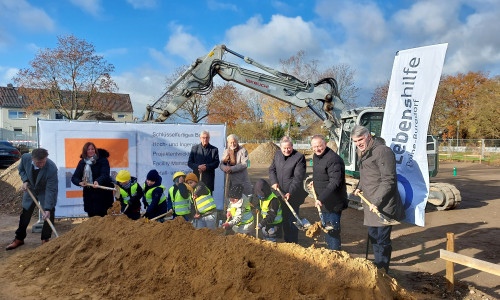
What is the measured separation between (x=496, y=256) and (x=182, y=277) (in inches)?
206

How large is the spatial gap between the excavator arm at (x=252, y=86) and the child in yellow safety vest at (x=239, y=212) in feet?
16.1

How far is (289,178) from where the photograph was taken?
17.2 ft

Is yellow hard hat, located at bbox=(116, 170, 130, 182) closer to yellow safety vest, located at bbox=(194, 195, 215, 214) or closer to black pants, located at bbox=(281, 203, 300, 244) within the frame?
yellow safety vest, located at bbox=(194, 195, 215, 214)

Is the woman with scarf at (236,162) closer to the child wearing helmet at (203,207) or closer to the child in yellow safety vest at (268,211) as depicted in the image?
the child wearing helmet at (203,207)

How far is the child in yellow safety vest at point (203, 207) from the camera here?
18.2ft

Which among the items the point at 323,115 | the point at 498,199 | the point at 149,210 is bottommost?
the point at 498,199

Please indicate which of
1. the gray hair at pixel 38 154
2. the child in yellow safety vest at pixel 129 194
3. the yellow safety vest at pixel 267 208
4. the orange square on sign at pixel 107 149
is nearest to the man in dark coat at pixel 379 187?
the yellow safety vest at pixel 267 208

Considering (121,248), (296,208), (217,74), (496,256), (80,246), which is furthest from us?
(217,74)

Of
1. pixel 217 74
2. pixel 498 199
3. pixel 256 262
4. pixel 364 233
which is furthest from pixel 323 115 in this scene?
pixel 256 262

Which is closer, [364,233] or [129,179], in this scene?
[129,179]

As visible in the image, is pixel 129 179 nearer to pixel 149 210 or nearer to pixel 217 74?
pixel 149 210

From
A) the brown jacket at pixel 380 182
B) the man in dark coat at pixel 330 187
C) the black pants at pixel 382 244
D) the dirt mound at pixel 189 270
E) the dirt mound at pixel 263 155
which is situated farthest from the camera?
the dirt mound at pixel 263 155

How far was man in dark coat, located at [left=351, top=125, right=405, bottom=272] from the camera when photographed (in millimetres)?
4282

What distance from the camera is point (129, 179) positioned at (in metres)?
5.62
